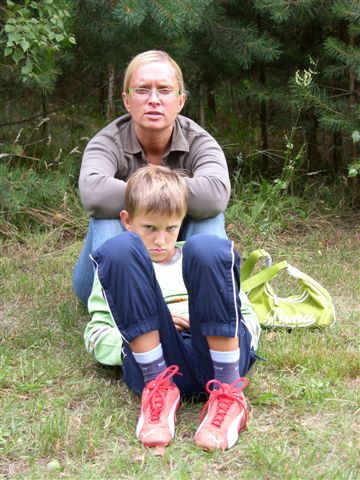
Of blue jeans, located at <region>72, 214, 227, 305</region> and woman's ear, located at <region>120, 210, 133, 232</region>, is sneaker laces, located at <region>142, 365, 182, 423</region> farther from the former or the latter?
blue jeans, located at <region>72, 214, 227, 305</region>

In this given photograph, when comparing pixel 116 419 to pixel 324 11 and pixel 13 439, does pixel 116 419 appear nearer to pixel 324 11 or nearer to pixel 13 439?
pixel 13 439

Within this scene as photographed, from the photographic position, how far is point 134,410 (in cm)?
252

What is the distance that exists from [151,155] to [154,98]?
31cm

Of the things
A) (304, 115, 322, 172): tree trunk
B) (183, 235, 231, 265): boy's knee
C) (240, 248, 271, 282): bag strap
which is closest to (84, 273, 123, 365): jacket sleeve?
(183, 235, 231, 265): boy's knee

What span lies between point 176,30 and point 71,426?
9.05ft

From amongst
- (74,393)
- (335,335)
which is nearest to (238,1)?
(335,335)

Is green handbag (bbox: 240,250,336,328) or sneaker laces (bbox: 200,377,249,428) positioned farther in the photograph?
green handbag (bbox: 240,250,336,328)

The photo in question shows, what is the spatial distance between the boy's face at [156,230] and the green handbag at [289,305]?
2.30 feet

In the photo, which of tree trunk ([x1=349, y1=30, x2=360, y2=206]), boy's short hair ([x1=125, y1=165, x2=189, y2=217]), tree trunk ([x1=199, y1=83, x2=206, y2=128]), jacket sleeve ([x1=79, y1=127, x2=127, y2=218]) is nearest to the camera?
boy's short hair ([x1=125, y1=165, x2=189, y2=217])

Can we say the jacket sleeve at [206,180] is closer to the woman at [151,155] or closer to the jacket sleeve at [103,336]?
the woman at [151,155]

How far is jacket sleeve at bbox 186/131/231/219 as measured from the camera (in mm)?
2965

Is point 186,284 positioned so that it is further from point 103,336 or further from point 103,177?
point 103,177

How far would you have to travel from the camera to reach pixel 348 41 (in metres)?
5.09

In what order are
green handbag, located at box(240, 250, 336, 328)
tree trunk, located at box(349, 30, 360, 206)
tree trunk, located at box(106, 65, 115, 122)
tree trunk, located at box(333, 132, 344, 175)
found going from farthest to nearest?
tree trunk, located at box(333, 132, 344, 175), tree trunk, located at box(106, 65, 115, 122), tree trunk, located at box(349, 30, 360, 206), green handbag, located at box(240, 250, 336, 328)
